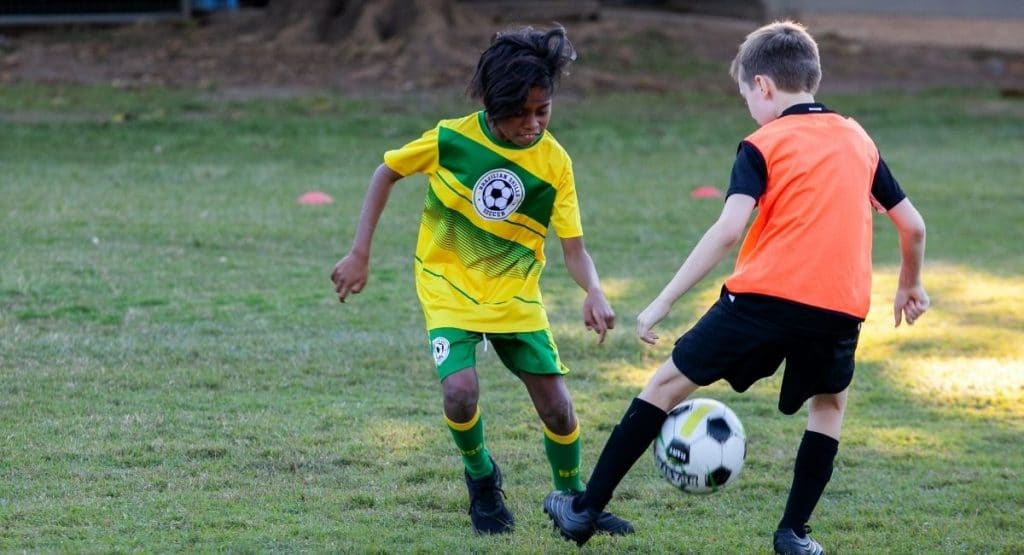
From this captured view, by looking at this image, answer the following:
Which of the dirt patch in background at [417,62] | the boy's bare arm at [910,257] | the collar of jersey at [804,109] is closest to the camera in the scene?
the collar of jersey at [804,109]

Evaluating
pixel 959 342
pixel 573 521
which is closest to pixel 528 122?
pixel 573 521

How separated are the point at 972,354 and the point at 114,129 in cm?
973

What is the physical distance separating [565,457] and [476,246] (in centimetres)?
74

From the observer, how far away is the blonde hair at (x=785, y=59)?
12.0 ft

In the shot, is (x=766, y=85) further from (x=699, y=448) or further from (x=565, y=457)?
(x=565, y=457)

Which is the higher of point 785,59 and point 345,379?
point 785,59

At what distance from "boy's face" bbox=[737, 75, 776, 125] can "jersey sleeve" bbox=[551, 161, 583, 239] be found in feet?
2.03

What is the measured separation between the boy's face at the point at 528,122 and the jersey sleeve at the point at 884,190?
0.97m

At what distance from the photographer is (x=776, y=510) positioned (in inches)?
175

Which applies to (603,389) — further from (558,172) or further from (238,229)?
(238,229)

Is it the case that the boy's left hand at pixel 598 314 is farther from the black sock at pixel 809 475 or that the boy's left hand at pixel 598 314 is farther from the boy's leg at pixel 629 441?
the black sock at pixel 809 475

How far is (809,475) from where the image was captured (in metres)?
3.88

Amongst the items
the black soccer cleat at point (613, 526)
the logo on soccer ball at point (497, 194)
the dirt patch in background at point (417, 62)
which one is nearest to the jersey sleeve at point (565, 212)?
the logo on soccer ball at point (497, 194)

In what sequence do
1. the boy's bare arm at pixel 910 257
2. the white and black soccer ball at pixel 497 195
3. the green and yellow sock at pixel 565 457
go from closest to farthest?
the boy's bare arm at pixel 910 257 → the white and black soccer ball at pixel 497 195 → the green and yellow sock at pixel 565 457
